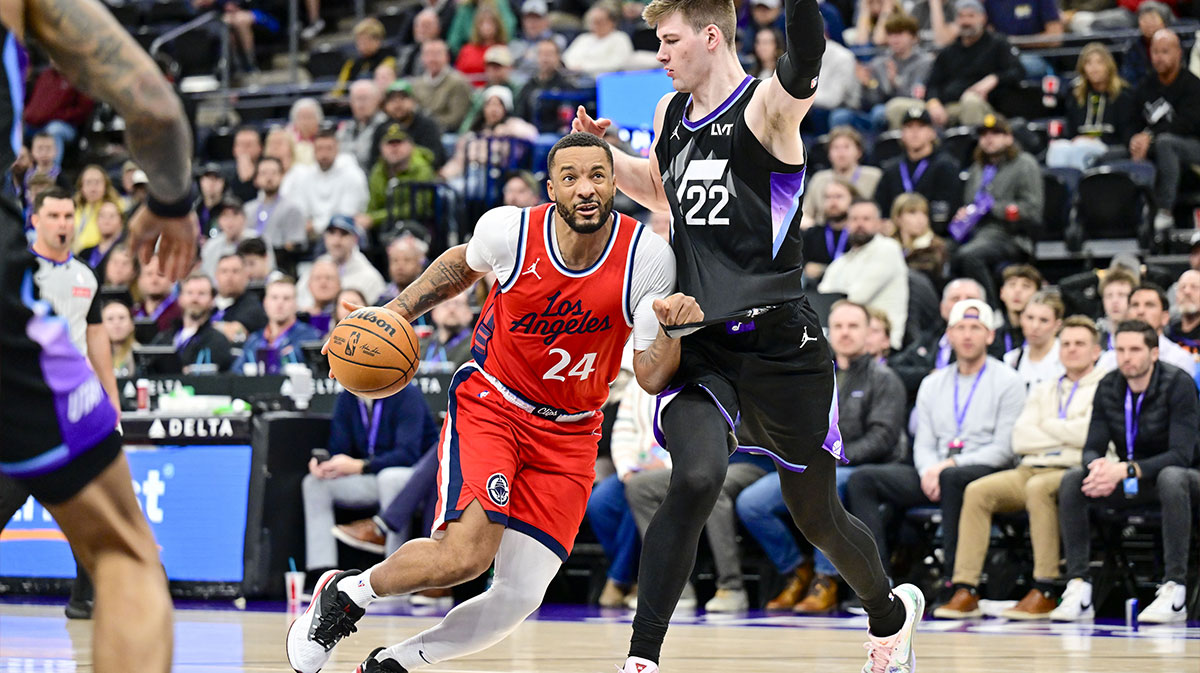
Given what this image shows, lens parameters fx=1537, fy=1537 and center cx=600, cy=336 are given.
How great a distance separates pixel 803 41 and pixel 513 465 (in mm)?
1742

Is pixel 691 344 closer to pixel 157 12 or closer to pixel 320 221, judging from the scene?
pixel 320 221

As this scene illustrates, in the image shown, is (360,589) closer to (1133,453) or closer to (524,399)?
(524,399)

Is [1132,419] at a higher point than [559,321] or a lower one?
lower

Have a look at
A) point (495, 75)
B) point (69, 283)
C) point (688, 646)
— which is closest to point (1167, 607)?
point (688, 646)

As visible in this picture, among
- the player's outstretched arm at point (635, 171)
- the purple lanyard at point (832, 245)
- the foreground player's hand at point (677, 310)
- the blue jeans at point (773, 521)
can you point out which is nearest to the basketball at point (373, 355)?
the foreground player's hand at point (677, 310)

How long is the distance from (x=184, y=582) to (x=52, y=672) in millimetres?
4407

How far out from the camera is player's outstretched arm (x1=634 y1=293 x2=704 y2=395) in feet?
16.6

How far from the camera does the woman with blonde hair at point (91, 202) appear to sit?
15.9 m

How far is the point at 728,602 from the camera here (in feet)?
32.5

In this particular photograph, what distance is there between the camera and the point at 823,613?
977 cm

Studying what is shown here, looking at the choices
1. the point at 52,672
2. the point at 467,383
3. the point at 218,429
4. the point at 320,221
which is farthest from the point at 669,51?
the point at 320,221

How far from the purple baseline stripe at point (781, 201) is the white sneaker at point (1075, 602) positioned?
4.71 meters

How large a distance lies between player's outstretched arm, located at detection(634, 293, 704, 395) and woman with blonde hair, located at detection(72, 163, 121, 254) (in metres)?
11.9

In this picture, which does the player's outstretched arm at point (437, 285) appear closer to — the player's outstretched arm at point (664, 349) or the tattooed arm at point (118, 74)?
the player's outstretched arm at point (664, 349)
